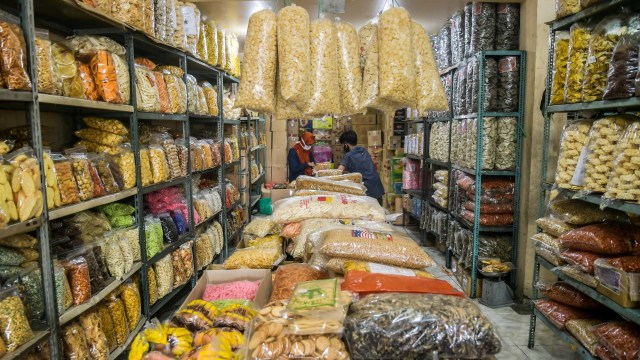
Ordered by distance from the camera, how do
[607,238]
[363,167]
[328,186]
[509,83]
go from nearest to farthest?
[607,238] < [328,186] < [509,83] < [363,167]

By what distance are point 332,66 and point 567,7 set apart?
1.95m

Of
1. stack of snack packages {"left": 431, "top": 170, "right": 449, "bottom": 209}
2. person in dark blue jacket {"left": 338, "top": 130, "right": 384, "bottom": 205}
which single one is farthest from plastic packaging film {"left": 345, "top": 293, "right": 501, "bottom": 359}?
person in dark blue jacket {"left": 338, "top": 130, "right": 384, "bottom": 205}

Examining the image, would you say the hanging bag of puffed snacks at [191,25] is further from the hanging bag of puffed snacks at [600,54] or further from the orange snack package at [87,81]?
the hanging bag of puffed snacks at [600,54]

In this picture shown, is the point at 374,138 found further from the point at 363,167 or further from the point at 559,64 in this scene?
the point at 559,64

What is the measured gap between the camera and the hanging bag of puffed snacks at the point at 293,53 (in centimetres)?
160

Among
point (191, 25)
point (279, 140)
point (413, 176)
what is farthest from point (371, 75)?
point (279, 140)

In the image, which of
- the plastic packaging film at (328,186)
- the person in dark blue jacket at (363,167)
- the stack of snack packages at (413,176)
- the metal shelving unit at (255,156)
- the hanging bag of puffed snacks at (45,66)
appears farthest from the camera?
the stack of snack packages at (413,176)

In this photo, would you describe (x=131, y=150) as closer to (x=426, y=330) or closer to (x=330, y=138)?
(x=426, y=330)

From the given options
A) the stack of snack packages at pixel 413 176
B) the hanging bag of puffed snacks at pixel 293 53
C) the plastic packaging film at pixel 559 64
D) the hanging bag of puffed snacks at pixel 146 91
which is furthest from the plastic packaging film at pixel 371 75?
the stack of snack packages at pixel 413 176

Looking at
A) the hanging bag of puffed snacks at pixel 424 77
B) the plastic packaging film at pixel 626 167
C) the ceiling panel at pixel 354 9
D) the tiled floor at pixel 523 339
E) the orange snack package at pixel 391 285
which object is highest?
the ceiling panel at pixel 354 9

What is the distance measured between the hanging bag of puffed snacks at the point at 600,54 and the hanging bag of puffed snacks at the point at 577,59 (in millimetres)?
109

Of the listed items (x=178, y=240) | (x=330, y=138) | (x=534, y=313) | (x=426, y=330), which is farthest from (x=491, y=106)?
(x=330, y=138)

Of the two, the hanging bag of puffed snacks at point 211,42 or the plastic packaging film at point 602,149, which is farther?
the hanging bag of puffed snacks at point 211,42

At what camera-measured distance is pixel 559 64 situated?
2881mm
